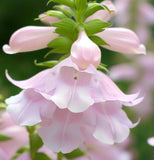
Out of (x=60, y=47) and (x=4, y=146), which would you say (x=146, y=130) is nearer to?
(x=4, y=146)

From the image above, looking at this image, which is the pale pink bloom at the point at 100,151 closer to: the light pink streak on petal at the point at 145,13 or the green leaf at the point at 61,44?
the green leaf at the point at 61,44

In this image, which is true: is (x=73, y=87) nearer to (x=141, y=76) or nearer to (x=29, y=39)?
(x=29, y=39)

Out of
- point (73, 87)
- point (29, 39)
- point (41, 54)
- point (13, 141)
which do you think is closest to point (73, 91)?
point (73, 87)

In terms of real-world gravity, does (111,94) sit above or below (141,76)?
above

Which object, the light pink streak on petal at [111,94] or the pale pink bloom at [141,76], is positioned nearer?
the light pink streak on petal at [111,94]

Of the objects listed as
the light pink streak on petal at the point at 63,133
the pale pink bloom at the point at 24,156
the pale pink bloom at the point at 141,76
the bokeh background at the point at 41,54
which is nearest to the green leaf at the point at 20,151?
the pale pink bloom at the point at 24,156

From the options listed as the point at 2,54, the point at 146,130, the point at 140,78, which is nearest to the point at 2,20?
the point at 2,54

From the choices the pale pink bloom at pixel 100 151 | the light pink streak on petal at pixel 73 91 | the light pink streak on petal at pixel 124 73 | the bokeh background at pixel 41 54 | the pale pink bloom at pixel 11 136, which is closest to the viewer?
the light pink streak on petal at pixel 73 91

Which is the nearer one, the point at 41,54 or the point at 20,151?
the point at 20,151
